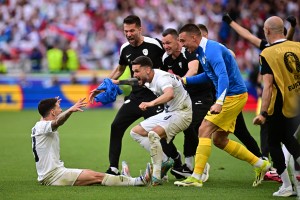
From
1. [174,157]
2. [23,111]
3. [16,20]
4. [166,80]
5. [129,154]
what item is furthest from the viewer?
[16,20]

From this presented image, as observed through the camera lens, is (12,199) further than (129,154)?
No

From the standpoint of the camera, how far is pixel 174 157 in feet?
39.2

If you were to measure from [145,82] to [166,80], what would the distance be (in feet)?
1.15

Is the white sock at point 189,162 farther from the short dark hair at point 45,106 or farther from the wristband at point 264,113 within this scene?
the wristband at point 264,113

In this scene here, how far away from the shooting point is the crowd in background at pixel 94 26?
95.5 ft

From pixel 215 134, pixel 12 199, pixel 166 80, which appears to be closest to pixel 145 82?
pixel 166 80

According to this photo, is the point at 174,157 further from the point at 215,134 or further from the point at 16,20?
the point at 16,20

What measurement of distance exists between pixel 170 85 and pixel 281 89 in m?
1.72

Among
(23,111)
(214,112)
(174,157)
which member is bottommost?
(23,111)

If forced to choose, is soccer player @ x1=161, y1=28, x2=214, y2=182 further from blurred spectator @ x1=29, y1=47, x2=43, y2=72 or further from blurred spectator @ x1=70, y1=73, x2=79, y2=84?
blurred spectator @ x1=29, y1=47, x2=43, y2=72

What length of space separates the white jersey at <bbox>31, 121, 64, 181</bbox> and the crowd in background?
1865 cm

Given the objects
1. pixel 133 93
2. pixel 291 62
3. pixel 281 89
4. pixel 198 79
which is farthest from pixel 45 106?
pixel 291 62

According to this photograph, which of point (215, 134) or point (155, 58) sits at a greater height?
point (155, 58)

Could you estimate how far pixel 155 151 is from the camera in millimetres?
10570
